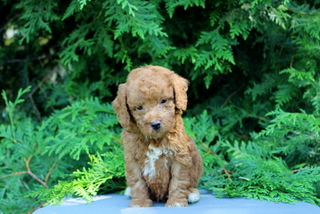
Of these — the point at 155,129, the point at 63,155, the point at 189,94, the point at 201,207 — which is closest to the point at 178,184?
the point at 201,207

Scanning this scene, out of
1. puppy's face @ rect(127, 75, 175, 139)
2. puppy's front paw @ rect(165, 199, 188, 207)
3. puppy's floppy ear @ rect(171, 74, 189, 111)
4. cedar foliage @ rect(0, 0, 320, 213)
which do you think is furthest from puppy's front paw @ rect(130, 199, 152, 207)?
puppy's floppy ear @ rect(171, 74, 189, 111)

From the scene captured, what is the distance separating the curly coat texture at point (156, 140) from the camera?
9.46ft

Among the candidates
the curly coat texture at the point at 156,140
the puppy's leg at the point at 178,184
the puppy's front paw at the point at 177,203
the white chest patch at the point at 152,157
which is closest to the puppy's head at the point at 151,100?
the curly coat texture at the point at 156,140

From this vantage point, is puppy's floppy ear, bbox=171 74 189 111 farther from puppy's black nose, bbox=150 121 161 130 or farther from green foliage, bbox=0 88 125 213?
green foliage, bbox=0 88 125 213

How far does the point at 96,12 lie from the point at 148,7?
849 millimetres

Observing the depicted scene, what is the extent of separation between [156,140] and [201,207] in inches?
24.3

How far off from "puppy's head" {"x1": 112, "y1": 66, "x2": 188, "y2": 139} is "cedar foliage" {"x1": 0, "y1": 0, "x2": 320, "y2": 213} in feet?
2.83

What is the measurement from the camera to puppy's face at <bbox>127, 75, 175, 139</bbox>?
9.37ft

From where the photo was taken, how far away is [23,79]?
5.80 m

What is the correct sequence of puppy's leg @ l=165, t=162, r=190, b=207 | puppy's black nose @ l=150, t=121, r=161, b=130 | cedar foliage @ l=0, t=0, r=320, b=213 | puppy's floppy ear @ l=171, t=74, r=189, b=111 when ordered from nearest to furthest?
puppy's black nose @ l=150, t=121, r=161, b=130 < puppy's floppy ear @ l=171, t=74, r=189, b=111 < puppy's leg @ l=165, t=162, r=190, b=207 < cedar foliage @ l=0, t=0, r=320, b=213

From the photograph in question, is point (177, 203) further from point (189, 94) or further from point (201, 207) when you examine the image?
point (189, 94)

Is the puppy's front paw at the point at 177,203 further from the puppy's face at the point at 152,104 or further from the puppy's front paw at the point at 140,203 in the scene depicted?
the puppy's face at the point at 152,104

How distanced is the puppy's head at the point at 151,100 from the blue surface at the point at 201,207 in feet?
1.94

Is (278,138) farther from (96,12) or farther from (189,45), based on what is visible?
(96,12)
